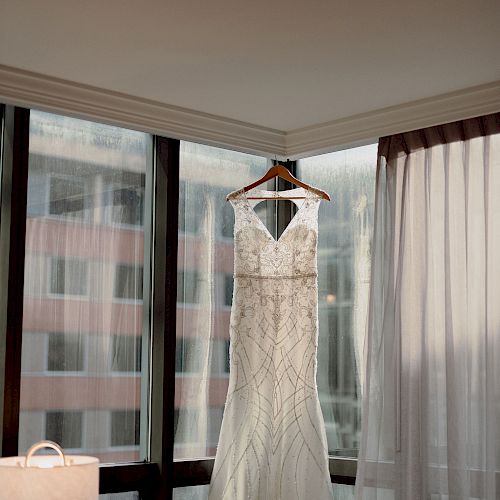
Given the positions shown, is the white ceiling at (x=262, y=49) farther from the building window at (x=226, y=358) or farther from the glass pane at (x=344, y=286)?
the building window at (x=226, y=358)

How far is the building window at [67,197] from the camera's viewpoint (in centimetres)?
388

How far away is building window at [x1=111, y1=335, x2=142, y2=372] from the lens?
13.2ft

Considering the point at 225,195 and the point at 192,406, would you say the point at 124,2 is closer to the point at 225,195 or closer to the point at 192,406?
the point at 225,195

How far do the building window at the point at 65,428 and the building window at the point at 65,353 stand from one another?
189 millimetres

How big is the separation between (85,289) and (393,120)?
155 centimetres

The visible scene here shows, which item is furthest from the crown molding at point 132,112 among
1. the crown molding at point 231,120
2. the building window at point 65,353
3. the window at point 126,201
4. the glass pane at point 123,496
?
the glass pane at point 123,496

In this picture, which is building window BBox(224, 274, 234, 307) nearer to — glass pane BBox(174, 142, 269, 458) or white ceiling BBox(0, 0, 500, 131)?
glass pane BBox(174, 142, 269, 458)

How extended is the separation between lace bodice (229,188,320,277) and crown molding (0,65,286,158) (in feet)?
1.11

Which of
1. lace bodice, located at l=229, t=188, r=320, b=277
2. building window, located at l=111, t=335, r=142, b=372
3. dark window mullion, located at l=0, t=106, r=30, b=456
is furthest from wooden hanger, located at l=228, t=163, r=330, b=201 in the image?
dark window mullion, located at l=0, t=106, r=30, b=456

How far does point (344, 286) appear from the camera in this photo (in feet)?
14.6

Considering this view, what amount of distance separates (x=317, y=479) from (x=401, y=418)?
1.49ft

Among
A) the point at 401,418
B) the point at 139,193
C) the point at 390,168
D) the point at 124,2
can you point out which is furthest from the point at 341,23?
the point at 401,418

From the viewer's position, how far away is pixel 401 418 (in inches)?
154

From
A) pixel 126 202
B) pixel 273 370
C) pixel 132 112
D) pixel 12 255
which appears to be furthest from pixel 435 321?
pixel 12 255
